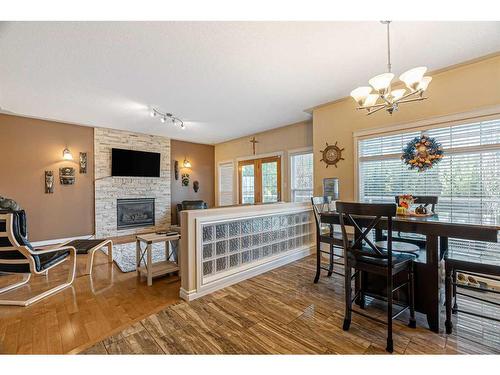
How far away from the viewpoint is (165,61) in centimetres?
266

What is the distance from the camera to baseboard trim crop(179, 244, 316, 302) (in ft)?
8.11

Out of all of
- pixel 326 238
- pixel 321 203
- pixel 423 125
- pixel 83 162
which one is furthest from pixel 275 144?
pixel 83 162

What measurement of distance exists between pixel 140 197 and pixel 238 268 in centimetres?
433

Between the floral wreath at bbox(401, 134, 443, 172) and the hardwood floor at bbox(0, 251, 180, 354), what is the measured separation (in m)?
3.38

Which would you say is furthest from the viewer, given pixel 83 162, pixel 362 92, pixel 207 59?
pixel 83 162

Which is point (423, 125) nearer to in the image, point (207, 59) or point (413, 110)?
point (413, 110)

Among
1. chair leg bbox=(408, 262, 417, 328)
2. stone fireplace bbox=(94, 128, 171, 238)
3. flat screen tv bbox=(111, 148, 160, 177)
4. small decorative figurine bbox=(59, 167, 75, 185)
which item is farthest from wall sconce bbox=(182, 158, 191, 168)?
chair leg bbox=(408, 262, 417, 328)

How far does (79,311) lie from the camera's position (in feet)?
7.37

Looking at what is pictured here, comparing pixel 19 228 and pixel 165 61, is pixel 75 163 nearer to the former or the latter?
pixel 19 228

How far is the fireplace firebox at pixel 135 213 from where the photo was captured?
5824mm

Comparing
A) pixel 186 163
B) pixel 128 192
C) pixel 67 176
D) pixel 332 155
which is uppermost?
pixel 186 163

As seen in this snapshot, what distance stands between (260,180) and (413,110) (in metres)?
3.80

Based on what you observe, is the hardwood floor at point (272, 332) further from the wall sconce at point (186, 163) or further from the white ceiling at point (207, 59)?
the wall sconce at point (186, 163)
